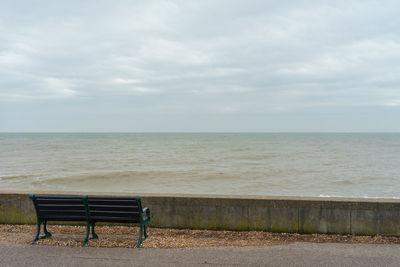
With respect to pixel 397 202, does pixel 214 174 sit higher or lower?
lower

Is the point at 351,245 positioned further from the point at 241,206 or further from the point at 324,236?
the point at 241,206

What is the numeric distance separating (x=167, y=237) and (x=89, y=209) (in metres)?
1.30

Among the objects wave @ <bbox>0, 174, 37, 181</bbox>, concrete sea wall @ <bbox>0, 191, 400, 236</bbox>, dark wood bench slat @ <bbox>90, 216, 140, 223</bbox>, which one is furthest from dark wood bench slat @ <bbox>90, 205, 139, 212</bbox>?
wave @ <bbox>0, 174, 37, 181</bbox>

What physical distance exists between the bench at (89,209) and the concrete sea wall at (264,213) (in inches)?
29.7

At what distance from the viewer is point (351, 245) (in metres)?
5.25

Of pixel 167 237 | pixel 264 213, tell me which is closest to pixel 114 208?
pixel 167 237

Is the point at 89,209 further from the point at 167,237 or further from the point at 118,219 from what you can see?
the point at 167,237

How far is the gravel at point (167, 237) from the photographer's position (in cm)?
539

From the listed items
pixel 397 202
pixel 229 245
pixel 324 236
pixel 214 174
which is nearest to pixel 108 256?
pixel 229 245

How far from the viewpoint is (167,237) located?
5.71m

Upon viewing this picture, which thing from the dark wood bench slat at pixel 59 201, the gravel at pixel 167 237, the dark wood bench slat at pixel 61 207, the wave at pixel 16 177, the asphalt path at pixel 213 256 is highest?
the dark wood bench slat at pixel 59 201

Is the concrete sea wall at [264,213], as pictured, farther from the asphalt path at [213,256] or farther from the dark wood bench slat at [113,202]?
the dark wood bench slat at [113,202]

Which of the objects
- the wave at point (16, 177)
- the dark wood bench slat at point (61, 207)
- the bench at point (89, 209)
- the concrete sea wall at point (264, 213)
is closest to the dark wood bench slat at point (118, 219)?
the bench at point (89, 209)

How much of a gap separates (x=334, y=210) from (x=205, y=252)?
2328mm
